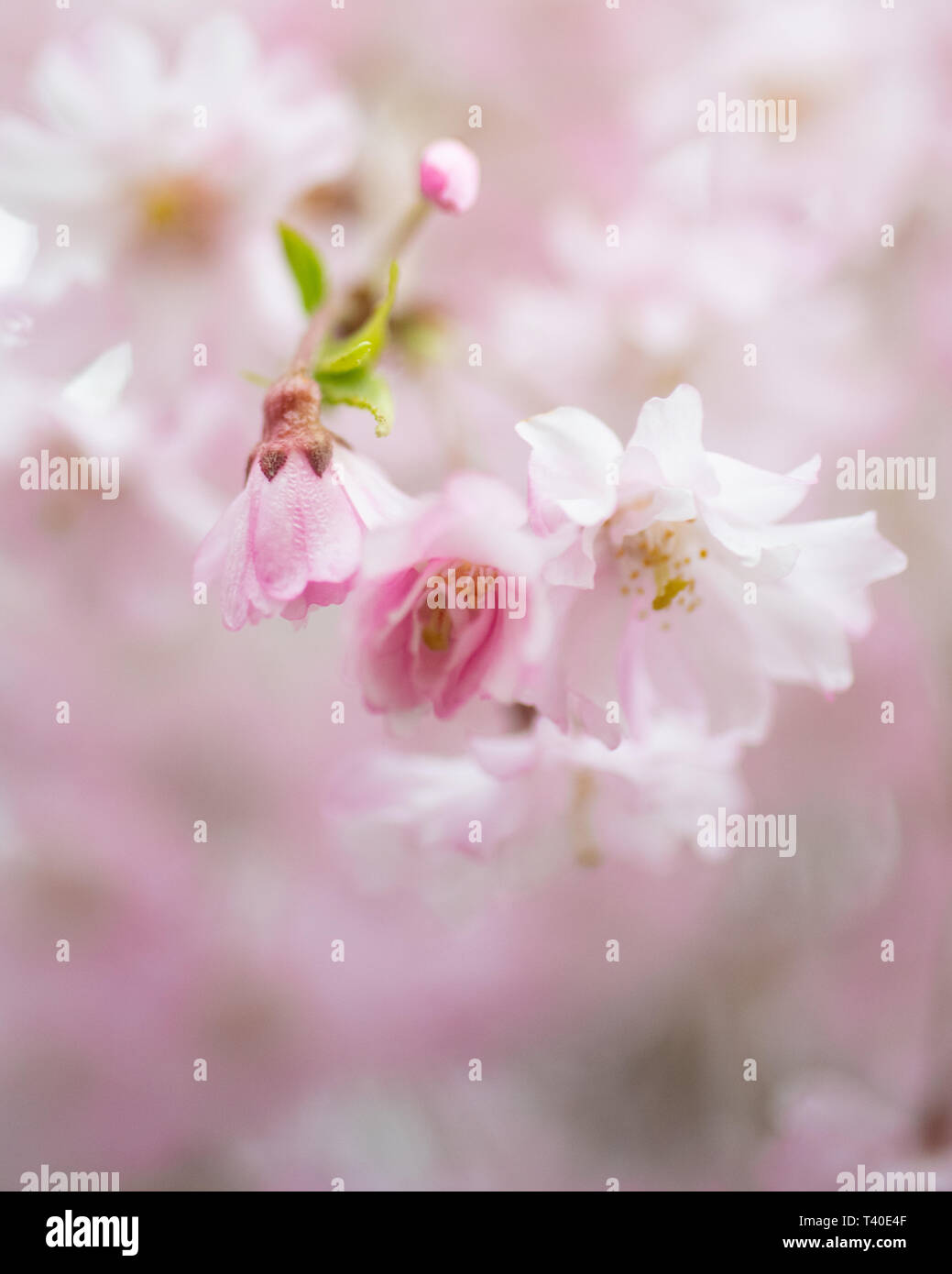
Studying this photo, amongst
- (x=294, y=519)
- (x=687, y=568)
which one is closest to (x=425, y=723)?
(x=687, y=568)

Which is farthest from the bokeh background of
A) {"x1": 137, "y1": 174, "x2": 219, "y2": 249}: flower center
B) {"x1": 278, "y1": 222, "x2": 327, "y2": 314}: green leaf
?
{"x1": 278, "y1": 222, "x2": 327, "y2": 314}: green leaf

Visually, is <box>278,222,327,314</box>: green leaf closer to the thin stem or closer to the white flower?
the thin stem

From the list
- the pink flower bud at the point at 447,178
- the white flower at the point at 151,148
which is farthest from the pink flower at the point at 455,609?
the white flower at the point at 151,148

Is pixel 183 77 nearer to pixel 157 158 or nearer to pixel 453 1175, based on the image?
pixel 157 158

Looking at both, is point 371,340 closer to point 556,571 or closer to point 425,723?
point 556,571

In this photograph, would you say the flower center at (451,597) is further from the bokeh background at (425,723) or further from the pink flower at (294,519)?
the bokeh background at (425,723)
